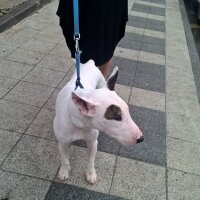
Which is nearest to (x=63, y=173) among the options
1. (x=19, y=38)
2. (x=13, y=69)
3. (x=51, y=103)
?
(x=51, y=103)

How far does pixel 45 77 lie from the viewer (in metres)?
5.04

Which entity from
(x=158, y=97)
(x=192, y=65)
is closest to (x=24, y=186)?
(x=158, y=97)

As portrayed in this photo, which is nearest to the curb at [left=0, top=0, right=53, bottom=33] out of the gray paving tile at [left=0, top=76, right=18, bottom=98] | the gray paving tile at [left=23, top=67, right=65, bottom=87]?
the gray paving tile at [left=23, top=67, right=65, bottom=87]

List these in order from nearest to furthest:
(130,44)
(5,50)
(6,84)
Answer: (6,84) → (5,50) → (130,44)

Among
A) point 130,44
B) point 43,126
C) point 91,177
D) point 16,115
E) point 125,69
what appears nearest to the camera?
point 91,177

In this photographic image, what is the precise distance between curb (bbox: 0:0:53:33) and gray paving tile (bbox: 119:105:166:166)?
3.40 m

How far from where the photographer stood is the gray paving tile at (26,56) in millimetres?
5438

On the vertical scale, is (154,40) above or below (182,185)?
below

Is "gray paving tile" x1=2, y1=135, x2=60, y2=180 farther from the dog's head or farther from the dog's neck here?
the dog's head

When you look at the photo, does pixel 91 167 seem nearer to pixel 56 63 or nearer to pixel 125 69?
pixel 56 63

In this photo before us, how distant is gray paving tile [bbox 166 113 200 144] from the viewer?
13.4ft

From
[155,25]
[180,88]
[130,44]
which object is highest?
[180,88]

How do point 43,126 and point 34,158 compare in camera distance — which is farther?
point 43,126

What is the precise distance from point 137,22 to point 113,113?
7.26 m
